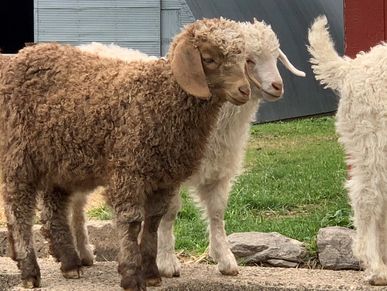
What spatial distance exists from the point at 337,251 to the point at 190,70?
232cm

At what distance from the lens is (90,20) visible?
17.5 meters

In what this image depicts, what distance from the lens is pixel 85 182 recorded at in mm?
5383

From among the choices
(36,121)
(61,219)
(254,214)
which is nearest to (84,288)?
Result: (61,219)

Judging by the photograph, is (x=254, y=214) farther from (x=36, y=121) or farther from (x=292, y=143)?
(x=292, y=143)

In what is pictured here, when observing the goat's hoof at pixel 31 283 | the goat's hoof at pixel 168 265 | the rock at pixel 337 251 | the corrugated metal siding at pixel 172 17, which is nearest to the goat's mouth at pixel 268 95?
the goat's hoof at pixel 168 265

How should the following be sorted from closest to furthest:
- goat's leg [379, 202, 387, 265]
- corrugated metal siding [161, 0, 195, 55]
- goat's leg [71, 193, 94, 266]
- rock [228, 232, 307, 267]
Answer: goat's leg [379, 202, 387, 265] → goat's leg [71, 193, 94, 266] → rock [228, 232, 307, 267] → corrugated metal siding [161, 0, 195, 55]

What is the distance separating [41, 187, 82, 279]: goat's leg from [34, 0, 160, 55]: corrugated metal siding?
1185cm

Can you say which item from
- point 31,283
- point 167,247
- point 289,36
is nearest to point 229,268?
point 167,247

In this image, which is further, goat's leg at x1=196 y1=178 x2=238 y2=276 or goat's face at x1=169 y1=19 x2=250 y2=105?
goat's leg at x1=196 y1=178 x2=238 y2=276

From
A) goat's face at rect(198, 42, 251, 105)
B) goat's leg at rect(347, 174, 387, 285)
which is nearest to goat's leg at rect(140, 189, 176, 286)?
goat's face at rect(198, 42, 251, 105)

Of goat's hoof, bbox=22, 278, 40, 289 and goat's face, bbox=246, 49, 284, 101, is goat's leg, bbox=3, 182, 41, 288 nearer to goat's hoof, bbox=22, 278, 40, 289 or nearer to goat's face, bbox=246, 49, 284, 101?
goat's hoof, bbox=22, 278, 40, 289

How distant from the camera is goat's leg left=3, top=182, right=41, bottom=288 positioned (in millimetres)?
5410

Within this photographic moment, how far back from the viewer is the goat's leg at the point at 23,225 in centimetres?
541

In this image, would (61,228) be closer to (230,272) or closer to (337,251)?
(230,272)
